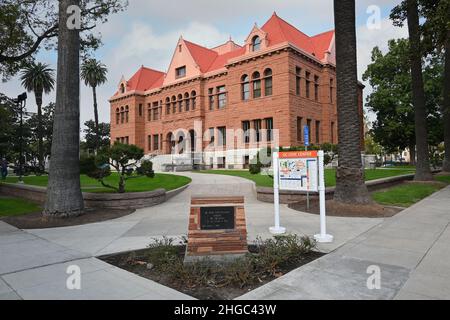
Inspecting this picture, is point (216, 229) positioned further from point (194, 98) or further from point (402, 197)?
point (194, 98)

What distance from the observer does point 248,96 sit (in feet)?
119

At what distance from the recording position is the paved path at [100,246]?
14.4ft

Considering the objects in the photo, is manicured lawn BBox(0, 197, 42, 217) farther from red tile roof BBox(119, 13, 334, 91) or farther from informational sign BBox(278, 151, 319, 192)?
red tile roof BBox(119, 13, 334, 91)

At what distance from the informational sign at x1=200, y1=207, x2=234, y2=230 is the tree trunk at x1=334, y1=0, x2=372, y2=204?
22.1 ft

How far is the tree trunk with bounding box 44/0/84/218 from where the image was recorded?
10570 millimetres

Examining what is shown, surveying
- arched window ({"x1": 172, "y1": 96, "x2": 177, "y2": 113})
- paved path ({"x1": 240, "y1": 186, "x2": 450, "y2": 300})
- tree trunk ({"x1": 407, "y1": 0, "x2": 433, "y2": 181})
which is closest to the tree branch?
paved path ({"x1": 240, "y1": 186, "x2": 450, "y2": 300})

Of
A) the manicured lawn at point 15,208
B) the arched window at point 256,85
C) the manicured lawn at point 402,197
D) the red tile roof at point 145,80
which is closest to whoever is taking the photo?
the manicured lawn at point 15,208

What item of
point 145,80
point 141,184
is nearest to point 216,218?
point 141,184

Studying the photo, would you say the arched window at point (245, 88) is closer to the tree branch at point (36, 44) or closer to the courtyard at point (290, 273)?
the tree branch at point (36, 44)

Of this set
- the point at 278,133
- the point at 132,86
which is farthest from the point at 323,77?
the point at 132,86

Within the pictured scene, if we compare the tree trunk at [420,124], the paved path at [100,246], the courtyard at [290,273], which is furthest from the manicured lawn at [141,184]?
the tree trunk at [420,124]

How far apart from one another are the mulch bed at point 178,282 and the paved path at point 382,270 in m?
0.21

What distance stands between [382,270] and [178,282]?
10.3 ft

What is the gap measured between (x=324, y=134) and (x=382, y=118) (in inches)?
628
